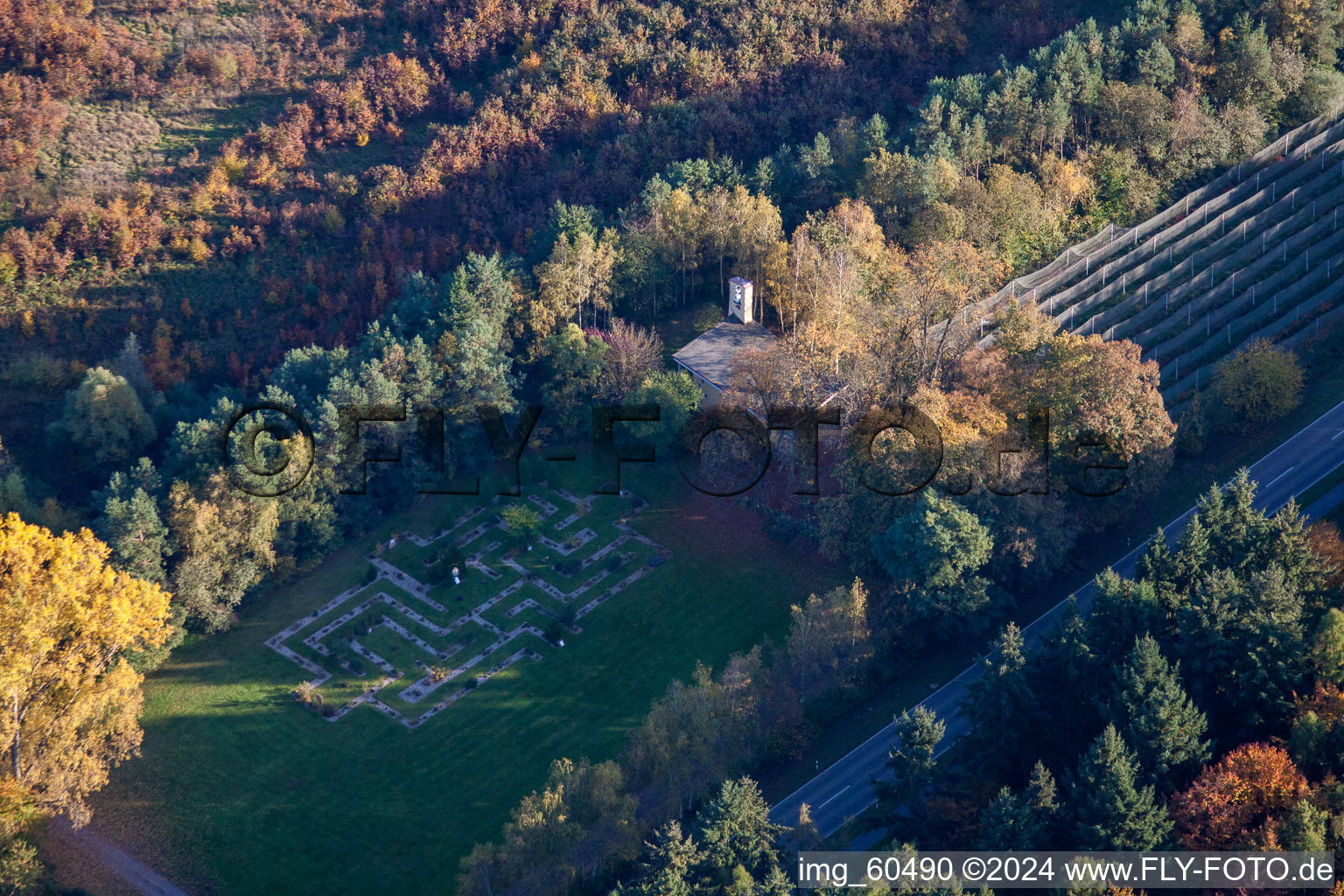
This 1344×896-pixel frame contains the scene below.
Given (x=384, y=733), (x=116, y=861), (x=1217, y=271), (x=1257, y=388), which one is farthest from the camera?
(x=1217, y=271)

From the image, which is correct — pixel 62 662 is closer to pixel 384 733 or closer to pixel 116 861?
pixel 116 861

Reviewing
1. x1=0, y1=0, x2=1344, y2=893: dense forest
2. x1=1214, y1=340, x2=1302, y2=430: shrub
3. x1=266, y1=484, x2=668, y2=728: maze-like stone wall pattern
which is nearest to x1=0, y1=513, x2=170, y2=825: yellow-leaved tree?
x1=0, y1=0, x2=1344, y2=893: dense forest

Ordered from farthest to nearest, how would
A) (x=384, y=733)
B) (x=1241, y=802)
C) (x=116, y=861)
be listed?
1. (x=384, y=733)
2. (x=116, y=861)
3. (x=1241, y=802)

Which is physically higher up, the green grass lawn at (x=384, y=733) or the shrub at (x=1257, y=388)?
the shrub at (x=1257, y=388)

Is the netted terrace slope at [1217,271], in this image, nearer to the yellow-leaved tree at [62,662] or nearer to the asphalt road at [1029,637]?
the asphalt road at [1029,637]

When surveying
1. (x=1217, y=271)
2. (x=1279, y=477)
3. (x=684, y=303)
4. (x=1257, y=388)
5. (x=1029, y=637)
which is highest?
(x=1217, y=271)

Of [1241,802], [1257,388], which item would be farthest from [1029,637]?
[1257,388]

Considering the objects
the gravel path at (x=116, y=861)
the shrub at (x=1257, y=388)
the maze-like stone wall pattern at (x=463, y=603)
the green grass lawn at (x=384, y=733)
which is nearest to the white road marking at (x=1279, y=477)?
the shrub at (x=1257, y=388)
